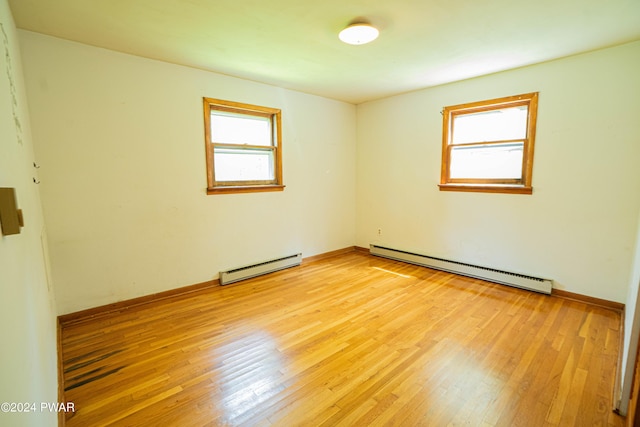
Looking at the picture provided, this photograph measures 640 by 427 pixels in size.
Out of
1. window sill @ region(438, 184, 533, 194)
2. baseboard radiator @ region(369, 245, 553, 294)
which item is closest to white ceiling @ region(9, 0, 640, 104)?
window sill @ region(438, 184, 533, 194)

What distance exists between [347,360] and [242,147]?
2.82 metres

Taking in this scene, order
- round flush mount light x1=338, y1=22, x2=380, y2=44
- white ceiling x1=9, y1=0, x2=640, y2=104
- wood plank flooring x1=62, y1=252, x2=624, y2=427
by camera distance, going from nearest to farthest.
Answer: wood plank flooring x1=62, y1=252, x2=624, y2=427
white ceiling x1=9, y1=0, x2=640, y2=104
round flush mount light x1=338, y1=22, x2=380, y2=44

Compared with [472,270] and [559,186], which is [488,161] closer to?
[559,186]

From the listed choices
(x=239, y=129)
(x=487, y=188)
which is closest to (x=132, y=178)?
(x=239, y=129)

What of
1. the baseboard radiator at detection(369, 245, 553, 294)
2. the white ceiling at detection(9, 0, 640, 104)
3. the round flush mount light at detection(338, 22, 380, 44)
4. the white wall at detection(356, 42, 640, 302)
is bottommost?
the baseboard radiator at detection(369, 245, 553, 294)

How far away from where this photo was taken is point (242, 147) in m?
3.82

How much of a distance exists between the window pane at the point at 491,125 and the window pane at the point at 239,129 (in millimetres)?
2595

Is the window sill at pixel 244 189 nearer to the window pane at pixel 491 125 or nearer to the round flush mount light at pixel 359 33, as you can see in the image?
the round flush mount light at pixel 359 33

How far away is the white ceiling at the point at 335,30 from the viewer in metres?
2.08

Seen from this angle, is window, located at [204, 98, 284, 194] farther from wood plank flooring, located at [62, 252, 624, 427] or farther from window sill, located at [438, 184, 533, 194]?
window sill, located at [438, 184, 533, 194]

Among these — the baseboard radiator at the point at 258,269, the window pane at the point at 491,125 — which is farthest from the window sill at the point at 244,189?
the window pane at the point at 491,125

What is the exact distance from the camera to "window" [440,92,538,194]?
338 cm

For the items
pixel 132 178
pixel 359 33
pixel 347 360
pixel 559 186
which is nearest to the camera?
pixel 347 360

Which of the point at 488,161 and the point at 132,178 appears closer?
the point at 132,178
